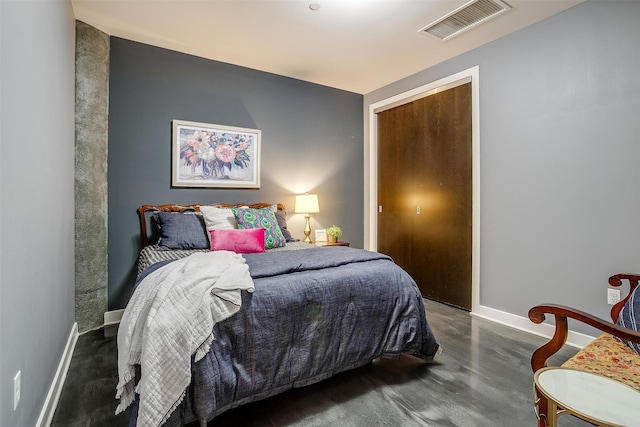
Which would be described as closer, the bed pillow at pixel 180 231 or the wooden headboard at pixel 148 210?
the bed pillow at pixel 180 231

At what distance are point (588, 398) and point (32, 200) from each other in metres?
2.34

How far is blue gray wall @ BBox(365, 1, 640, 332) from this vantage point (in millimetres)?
2379

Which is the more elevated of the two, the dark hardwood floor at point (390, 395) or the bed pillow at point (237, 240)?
the bed pillow at point (237, 240)

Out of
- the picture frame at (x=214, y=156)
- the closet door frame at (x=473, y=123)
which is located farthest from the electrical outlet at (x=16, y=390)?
the closet door frame at (x=473, y=123)

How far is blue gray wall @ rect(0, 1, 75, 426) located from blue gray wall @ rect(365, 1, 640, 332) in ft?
11.3

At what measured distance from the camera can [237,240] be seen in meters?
2.86

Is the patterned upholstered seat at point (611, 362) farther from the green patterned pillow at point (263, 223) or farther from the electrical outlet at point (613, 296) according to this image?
the green patterned pillow at point (263, 223)

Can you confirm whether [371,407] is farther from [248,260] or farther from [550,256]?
[550,256]

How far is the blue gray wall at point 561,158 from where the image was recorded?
238cm

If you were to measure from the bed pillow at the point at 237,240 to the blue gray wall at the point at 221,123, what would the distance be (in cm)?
85

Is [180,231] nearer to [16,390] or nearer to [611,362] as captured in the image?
[16,390]

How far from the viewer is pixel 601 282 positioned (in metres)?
2.49

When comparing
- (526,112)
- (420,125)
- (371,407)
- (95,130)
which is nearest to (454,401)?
(371,407)

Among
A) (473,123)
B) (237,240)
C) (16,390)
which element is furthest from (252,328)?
(473,123)
